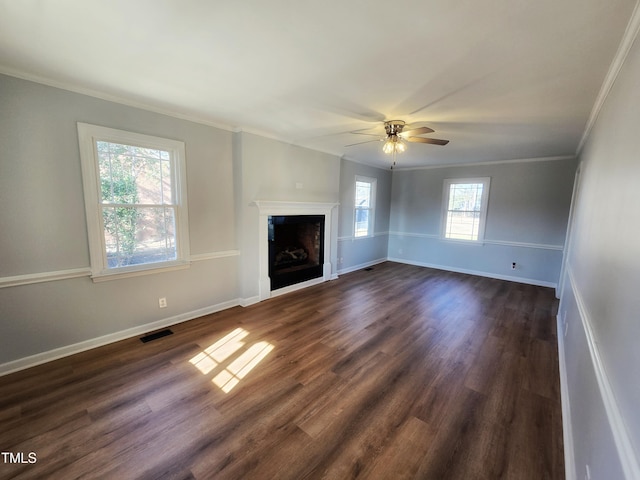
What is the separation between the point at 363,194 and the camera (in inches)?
239

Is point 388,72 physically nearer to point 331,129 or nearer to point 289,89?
point 289,89

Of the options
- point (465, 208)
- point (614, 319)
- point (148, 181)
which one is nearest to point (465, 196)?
point (465, 208)

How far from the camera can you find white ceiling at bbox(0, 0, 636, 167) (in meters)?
1.37

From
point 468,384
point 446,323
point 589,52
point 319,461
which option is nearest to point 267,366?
point 319,461

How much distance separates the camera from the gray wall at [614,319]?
2.90 feet

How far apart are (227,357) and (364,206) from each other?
4.47 metres

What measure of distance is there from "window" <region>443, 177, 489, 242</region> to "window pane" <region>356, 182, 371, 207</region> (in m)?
1.73

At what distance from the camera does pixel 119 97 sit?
2.59m

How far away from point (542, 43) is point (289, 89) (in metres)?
1.75

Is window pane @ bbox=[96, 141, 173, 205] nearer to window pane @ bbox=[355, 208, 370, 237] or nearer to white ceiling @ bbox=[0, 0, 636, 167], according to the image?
white ceiling @ bbox=[0, 0, 636, 167]

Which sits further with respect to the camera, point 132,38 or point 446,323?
point 446,323

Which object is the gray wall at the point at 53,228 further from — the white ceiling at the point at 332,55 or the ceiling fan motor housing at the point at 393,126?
the ceiling fan motor housing at the point at 393,126

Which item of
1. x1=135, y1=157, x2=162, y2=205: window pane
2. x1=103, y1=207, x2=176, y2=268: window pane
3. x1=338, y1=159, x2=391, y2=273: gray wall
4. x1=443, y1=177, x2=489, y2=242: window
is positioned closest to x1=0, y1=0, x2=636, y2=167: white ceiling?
x1=135, y1=157, x2=162, y2=205: window pane

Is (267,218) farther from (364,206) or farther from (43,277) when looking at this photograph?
(364,206)
